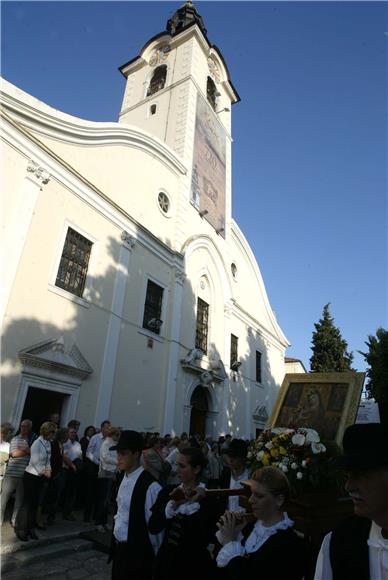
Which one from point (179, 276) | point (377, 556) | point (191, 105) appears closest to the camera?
point (377, 556)

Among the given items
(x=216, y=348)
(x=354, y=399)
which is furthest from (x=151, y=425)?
(x=354, y=399)

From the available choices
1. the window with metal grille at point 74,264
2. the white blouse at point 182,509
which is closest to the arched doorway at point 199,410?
the window with metal grille at point 74,264

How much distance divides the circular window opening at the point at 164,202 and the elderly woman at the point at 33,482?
36.1 feet

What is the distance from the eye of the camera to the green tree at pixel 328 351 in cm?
2900

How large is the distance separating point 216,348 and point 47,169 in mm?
10808

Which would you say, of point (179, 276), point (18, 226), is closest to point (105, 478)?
point (18, 226)

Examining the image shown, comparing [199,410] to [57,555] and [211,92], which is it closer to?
[57,555]

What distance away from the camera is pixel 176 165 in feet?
55.1

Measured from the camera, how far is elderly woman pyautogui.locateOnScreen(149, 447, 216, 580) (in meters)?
2.78

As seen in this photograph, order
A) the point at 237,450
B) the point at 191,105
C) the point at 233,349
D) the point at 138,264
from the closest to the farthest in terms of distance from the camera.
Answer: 1. the point at 237,450
2. the point at 138,264
3. the point at 191,105
4. the point at 233,349

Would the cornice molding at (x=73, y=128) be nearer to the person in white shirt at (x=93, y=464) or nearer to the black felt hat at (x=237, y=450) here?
the person in white shirt at (x=93, y=464)

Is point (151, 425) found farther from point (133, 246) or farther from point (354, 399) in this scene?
point (354, 399)

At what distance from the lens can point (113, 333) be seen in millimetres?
11758

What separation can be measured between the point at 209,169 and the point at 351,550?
64.9ft
